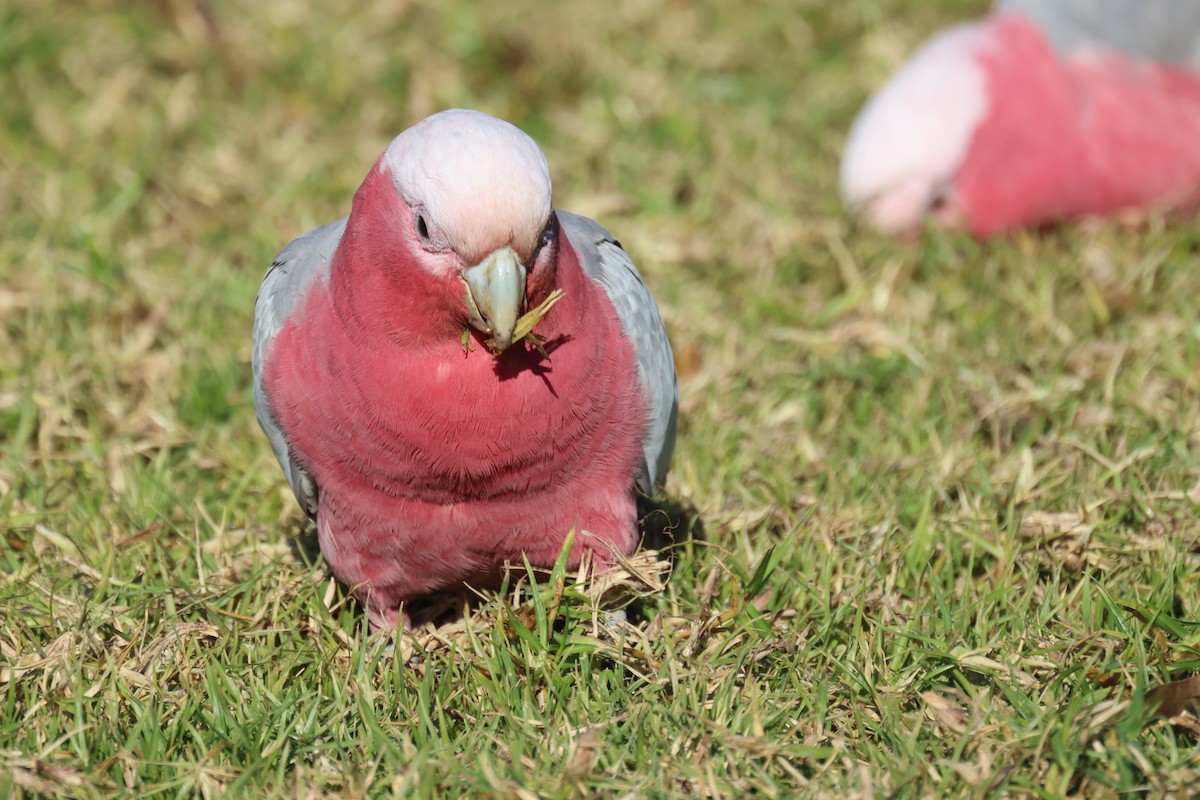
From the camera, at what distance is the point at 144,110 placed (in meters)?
5.59

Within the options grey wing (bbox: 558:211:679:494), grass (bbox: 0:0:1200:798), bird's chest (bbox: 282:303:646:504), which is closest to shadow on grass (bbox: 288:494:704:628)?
grass (bbox: 0:0:1200:798)

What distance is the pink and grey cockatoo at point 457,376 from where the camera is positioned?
2.39 metres

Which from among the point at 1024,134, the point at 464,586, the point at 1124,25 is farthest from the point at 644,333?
the point at 1124,25

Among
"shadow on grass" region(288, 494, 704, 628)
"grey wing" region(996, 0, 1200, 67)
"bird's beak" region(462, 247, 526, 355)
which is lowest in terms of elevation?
"shadow on grass" region(288, 494, 704, 628)

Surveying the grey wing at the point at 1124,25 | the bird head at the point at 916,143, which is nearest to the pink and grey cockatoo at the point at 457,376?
the bird head at the point at 916,143

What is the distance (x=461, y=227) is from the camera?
235 centimetres

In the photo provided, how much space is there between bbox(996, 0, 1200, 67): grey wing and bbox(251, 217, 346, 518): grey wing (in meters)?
3.46

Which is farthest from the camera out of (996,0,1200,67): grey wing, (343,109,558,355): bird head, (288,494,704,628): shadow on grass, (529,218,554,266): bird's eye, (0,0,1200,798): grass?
(996,0,1200,67): grey wing

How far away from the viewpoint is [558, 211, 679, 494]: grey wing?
9.36ft

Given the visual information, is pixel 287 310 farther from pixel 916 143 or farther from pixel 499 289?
pixel 916 143

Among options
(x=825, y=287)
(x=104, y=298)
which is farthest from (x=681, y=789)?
(x=104, y=298)

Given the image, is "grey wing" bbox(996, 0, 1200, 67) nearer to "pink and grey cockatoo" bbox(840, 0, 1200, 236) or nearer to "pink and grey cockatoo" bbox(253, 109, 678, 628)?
"pink and grey cockatoo" bbox(840, 0, 1200, 236)

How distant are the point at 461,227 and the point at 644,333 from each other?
2.20 ft

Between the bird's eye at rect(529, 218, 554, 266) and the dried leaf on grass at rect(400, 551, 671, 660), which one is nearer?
the bird's eye at rect(529, 218, 554, 266)
